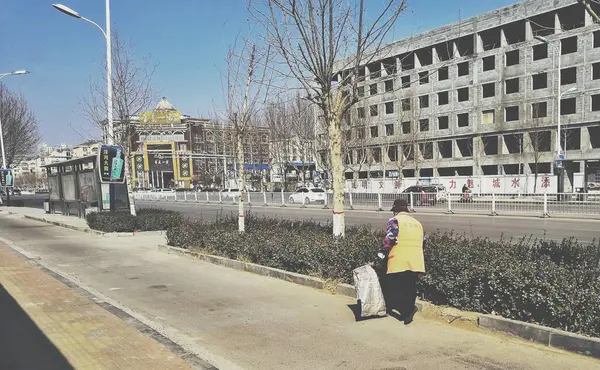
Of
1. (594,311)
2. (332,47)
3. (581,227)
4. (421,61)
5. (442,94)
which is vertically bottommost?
(581,227)

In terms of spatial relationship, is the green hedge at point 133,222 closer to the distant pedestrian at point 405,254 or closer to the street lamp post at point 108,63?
the street lamp post at point 108,63

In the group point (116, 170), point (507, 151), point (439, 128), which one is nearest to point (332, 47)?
point (116, 170)

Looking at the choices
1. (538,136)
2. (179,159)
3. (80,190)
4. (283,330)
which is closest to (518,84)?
(538,136)

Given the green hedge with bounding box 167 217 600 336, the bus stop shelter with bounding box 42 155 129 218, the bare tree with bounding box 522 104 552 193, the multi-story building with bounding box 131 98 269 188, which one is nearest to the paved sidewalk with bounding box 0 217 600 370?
the green hedge with bounding box 167 217 600 336

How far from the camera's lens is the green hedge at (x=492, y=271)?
461 cm

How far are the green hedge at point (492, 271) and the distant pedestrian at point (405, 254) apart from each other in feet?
1.76

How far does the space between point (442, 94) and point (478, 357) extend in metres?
55.0

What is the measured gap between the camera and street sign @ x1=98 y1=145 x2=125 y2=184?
1736 centimetres

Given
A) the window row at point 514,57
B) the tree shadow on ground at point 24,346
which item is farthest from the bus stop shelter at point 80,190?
the window row at point 514,57

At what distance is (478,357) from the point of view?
442cm

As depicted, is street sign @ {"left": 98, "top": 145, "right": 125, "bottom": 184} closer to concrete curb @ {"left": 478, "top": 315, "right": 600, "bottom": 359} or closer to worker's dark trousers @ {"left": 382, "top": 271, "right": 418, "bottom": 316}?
worker's dark trousers @ {"left": 382, "top": 271, "right": 418, "bottom": 316}

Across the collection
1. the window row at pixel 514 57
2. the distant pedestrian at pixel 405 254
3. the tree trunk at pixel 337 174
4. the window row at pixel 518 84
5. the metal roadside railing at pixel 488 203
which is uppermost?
the window row at pixel 514 57

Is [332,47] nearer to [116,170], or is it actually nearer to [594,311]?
[594,311]

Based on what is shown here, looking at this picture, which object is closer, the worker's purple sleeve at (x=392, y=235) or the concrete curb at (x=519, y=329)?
the concrete curb at (x=519, y=329)
